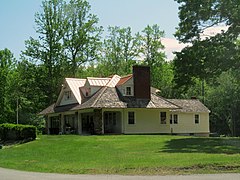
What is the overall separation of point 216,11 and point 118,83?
Result: 59.8 feet

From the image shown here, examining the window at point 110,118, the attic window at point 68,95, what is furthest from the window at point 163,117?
the attic window at point 68,95

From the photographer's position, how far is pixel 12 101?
68125 mm

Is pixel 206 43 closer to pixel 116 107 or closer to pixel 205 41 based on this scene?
pixel 205 41

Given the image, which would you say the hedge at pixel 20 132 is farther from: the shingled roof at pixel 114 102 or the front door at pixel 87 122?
the front door at pixel 87 122

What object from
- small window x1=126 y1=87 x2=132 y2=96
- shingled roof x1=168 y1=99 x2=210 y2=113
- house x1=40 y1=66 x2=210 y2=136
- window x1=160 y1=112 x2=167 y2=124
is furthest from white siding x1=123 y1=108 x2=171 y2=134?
shingled roof x1=168 y1=99 x2=210 y2=113

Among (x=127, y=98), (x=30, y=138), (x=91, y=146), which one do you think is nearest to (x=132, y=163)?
(x=91, y=146)

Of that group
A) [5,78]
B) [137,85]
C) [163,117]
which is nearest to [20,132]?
[137,85]

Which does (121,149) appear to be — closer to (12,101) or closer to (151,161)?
(151,161)

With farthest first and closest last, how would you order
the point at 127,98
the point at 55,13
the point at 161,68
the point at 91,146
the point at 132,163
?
the point at 161,68
the point at 55,13
the point at 127,98
the point at 91,146
the point at 132,163

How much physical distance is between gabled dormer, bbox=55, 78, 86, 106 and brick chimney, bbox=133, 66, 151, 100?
258 inches

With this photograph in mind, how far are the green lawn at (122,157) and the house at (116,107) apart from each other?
959 centimetres

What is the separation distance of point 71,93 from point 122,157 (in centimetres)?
2796

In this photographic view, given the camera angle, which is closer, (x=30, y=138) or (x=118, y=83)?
(x=30, y=138)

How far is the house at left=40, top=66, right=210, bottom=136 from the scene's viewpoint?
4481 cm
